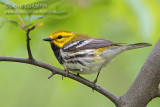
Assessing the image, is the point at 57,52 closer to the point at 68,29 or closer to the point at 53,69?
the point at 68,29

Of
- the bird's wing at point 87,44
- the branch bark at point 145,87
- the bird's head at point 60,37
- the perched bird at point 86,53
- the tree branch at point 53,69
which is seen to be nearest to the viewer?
the tree branch at point 53,69

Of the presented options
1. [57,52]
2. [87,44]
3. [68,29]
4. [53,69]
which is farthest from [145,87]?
[57,52]

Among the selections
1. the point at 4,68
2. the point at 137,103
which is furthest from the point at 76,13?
the point at 4,68

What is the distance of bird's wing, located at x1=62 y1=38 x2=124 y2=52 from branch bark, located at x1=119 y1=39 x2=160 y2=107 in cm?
101

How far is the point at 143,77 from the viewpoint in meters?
2.63

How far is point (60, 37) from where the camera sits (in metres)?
4.10

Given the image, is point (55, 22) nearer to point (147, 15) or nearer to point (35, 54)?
point (35, 54)

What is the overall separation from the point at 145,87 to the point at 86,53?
124 cm

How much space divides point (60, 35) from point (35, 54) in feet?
1.53

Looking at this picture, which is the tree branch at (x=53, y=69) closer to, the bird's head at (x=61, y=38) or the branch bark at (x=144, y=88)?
the branch bark at (x=144, y=88)

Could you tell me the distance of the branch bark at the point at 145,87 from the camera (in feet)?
8.51

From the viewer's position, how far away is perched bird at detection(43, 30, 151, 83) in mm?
3514

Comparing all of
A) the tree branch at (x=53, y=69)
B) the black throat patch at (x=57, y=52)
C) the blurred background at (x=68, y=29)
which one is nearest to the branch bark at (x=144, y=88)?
the tree branch at (x=53, y=69)

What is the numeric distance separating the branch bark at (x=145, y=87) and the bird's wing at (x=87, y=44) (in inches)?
39.9
